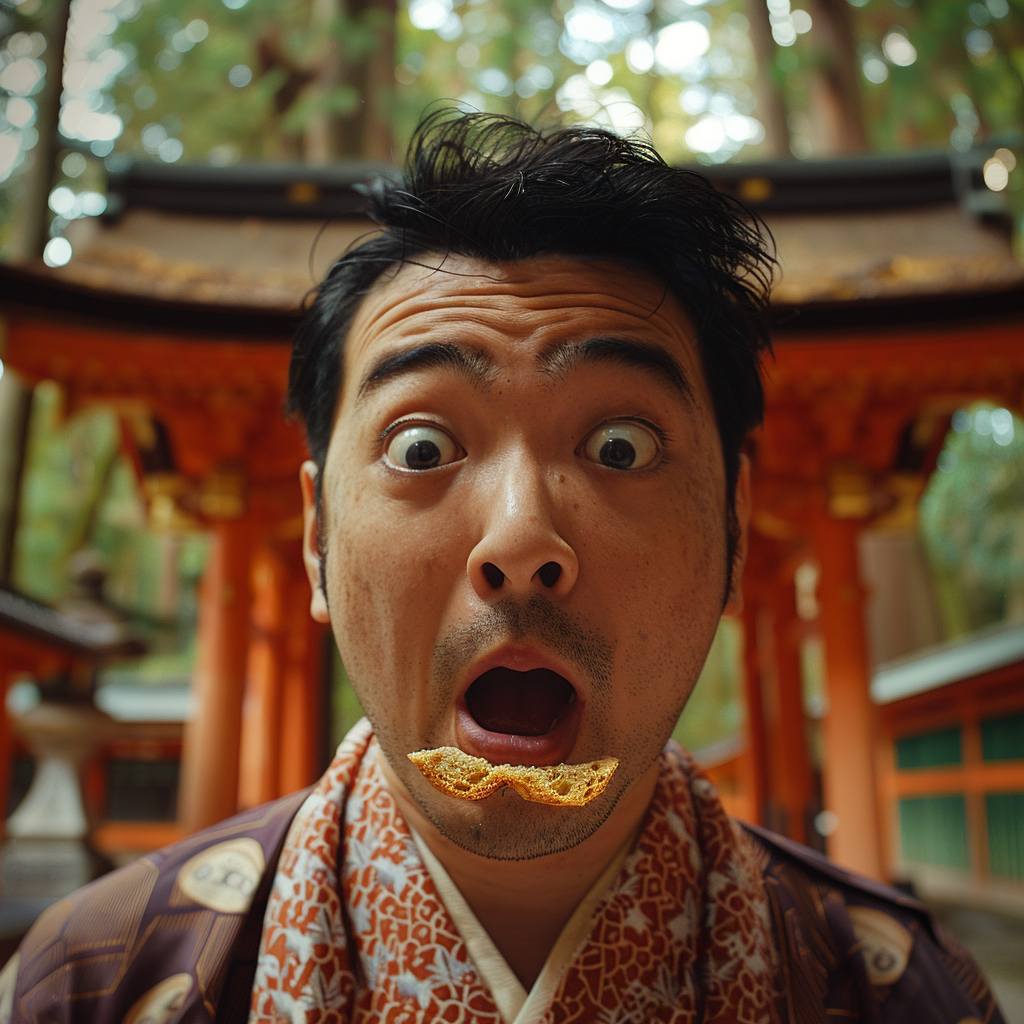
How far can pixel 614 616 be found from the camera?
1.09 metres

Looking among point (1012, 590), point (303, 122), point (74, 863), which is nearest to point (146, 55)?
point (303, 122)

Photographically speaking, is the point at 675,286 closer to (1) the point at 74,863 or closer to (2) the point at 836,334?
(2) the point at 836,334

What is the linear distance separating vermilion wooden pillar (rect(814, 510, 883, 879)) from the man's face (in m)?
4.24

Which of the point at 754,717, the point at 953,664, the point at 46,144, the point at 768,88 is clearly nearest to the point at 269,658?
the point at 754,717

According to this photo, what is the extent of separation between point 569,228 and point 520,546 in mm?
533

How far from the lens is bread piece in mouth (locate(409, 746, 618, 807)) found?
998 millimetres

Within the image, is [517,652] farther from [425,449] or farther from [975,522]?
[975,522]

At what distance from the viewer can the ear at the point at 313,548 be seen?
1357mm

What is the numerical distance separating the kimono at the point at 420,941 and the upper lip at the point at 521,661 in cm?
40

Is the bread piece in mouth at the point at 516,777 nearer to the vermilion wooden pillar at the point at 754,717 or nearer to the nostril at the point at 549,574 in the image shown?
the nostril at the point at 549,574

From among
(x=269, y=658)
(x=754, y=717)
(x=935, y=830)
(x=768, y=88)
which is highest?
(x=768, y=88)

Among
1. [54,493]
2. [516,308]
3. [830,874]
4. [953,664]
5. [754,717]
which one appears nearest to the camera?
[516,308]

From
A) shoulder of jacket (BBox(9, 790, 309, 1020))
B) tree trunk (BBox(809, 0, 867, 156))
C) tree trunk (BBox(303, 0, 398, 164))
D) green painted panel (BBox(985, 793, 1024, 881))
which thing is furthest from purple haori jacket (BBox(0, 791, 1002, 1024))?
tree trunk (BBox(809, 0, 867, 156))

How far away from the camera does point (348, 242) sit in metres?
4.74
